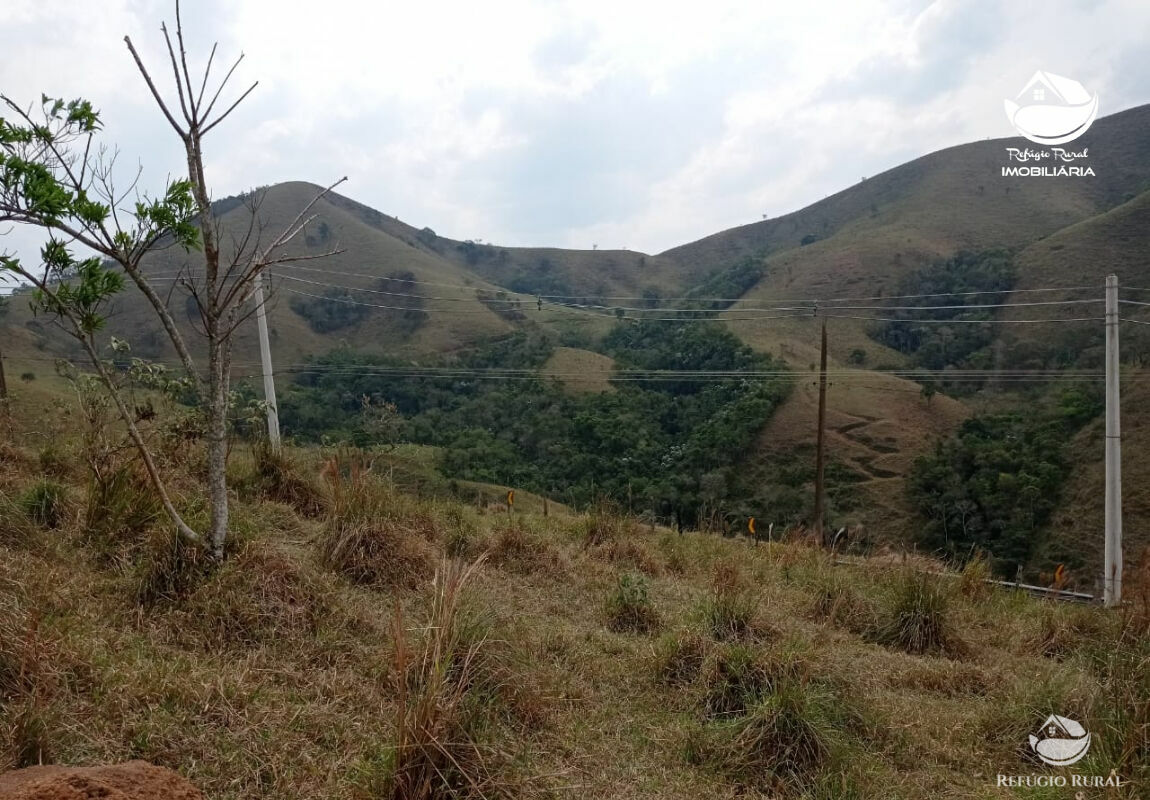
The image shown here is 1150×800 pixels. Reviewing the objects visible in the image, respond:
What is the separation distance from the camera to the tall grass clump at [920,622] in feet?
19.0

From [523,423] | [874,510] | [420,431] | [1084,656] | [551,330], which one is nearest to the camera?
[1084,656]

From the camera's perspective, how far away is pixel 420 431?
29.1 metres

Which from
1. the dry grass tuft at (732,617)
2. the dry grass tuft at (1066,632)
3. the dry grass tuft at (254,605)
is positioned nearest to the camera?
the dry grass tuft at (254,605)

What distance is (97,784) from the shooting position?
83.7 inches

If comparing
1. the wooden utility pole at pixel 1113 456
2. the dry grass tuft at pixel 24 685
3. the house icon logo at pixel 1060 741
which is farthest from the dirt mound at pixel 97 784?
the wooden utility pole at pixel 1113 456

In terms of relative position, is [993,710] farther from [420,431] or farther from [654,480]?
[420,431]

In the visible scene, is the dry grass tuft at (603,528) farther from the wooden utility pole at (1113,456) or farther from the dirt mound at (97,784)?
the wooden utility pole at (1113,456)

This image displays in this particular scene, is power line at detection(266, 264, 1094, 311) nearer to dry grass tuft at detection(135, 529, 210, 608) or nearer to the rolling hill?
the rolling hill

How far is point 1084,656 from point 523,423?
88.9ft

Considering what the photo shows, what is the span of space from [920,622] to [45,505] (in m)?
7.64

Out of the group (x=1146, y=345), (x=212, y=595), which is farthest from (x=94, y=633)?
(x=1146, y=345)

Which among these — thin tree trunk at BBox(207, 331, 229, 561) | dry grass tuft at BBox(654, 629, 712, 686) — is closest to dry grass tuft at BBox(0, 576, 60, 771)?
thin tree trunk at BBox(207, 331, 229, 561)

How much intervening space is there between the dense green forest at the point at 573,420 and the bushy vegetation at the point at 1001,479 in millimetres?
7188

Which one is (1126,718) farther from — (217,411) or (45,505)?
(45,505)
